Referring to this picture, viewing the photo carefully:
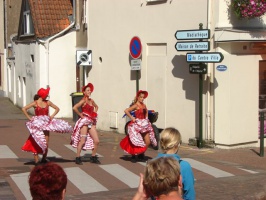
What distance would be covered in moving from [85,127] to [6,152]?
3.03 m

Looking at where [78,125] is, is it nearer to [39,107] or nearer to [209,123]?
[39,107]

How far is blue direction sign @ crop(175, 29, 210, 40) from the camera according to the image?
595 inches

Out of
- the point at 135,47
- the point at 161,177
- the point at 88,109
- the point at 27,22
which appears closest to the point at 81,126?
the point at 88,109

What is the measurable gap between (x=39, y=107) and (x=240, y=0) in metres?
5.52

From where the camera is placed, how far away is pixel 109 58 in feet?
66.9

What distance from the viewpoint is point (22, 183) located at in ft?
36.0

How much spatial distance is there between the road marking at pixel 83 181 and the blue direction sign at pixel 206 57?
4447mm

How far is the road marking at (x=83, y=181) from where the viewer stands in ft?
34.5

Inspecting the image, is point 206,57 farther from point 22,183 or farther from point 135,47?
point 22,183

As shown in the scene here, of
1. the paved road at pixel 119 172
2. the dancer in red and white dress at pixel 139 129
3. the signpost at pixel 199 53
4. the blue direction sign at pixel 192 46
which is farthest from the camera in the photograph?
the blue direction sign at pixel 192 46

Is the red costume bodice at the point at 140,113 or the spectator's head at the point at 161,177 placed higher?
the spectator's head at the point at 161,177

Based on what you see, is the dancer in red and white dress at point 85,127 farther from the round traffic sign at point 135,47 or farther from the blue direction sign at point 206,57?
the round traffic sign at point 135,47

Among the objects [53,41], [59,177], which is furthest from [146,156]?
[53,41]

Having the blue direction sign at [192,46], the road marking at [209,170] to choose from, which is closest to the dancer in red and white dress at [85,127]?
the road marking at [209,170]
